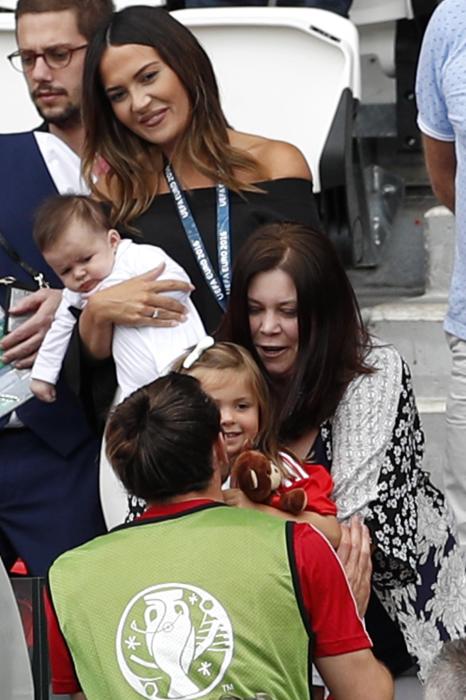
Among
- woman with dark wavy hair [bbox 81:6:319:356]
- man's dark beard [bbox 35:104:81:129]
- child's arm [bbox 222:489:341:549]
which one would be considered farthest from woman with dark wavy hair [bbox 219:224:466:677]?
man's dark beard [bbox 35:104:81:129]

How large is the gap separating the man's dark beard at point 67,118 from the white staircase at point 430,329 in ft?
3.98

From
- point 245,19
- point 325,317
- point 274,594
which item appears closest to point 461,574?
point 325,317

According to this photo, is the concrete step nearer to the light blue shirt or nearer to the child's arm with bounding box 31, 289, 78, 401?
the light blue shirt

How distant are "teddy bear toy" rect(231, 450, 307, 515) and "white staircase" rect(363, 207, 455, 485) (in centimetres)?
160

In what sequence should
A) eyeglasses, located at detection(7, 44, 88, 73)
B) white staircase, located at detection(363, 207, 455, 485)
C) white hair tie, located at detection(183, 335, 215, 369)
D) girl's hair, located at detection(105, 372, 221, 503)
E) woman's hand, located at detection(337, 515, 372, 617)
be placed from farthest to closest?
white staircase, located at detection(363, 207, 455, 485), eyeglasses, located at detection(7, 44, 88, 73), white hair tie, located at detection(183, 335, 215, 369), woman's hand, located at detection(337, 515, 372, 617), girl's hair, located at detection(105, 372, 221, 503)

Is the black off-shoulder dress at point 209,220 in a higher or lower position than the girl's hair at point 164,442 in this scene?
lower

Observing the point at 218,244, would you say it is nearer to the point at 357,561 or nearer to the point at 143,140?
the point at 143,140

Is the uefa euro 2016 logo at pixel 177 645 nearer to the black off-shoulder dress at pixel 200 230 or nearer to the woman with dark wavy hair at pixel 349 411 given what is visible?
the woman with dark wavy hair at pixel 349 411

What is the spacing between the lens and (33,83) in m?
3.70

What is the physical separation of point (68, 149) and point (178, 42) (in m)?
0.38

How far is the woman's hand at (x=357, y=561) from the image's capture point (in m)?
2.99

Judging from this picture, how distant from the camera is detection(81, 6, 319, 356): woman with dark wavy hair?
346 cm

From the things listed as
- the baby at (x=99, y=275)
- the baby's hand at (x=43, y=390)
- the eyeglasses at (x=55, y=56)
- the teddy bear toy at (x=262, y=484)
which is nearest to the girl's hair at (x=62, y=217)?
the baby at (x=99, y=275)

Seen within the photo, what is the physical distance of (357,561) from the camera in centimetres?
300
